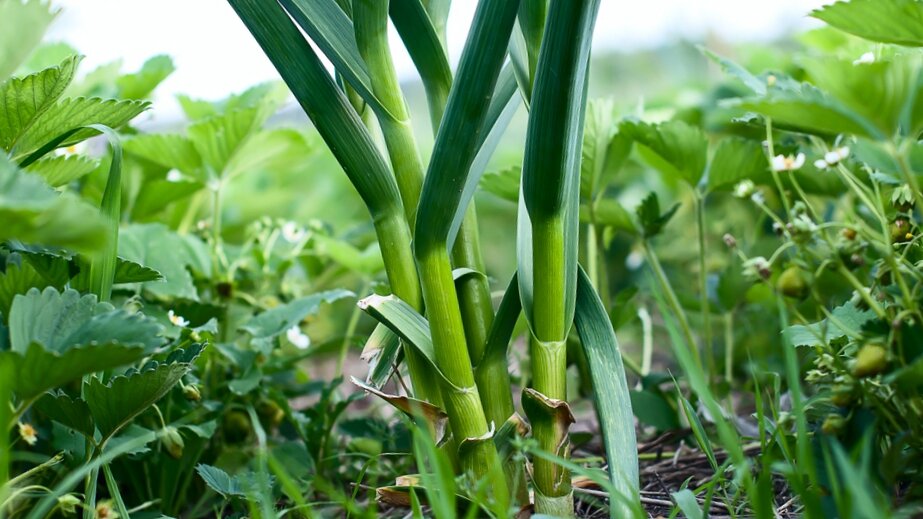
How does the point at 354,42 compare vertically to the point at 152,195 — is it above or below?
above

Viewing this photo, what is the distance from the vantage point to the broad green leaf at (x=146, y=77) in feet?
3.91

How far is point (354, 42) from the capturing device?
716 mm

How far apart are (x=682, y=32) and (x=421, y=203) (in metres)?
3.16

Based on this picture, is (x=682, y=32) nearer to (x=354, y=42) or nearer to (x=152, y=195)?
(x=152, y=195)

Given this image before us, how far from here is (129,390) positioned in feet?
2.18

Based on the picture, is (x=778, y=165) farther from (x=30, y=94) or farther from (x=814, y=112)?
(x=30, y=94)

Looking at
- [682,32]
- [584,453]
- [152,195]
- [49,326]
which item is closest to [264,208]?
[152,195]

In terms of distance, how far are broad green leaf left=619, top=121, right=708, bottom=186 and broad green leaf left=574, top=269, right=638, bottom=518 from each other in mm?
334

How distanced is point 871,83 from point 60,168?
29.1 inches

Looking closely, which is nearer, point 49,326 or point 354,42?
point 49,326

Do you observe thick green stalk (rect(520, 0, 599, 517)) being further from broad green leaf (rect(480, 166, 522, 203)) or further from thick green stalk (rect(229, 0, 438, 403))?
broad green leaf (rect(480, 166, 522, 203))

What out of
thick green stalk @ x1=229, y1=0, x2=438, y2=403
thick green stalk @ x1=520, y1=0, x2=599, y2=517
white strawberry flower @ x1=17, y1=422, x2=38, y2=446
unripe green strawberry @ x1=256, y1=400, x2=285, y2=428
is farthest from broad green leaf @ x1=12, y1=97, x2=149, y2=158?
unripe green strawberry @ x1=256, y1=400, x2=285, y2=428

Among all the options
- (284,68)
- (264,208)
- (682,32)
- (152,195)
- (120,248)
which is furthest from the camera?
(682,32)

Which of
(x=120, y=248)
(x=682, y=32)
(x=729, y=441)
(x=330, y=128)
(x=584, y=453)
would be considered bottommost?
(x=584, y=453)
